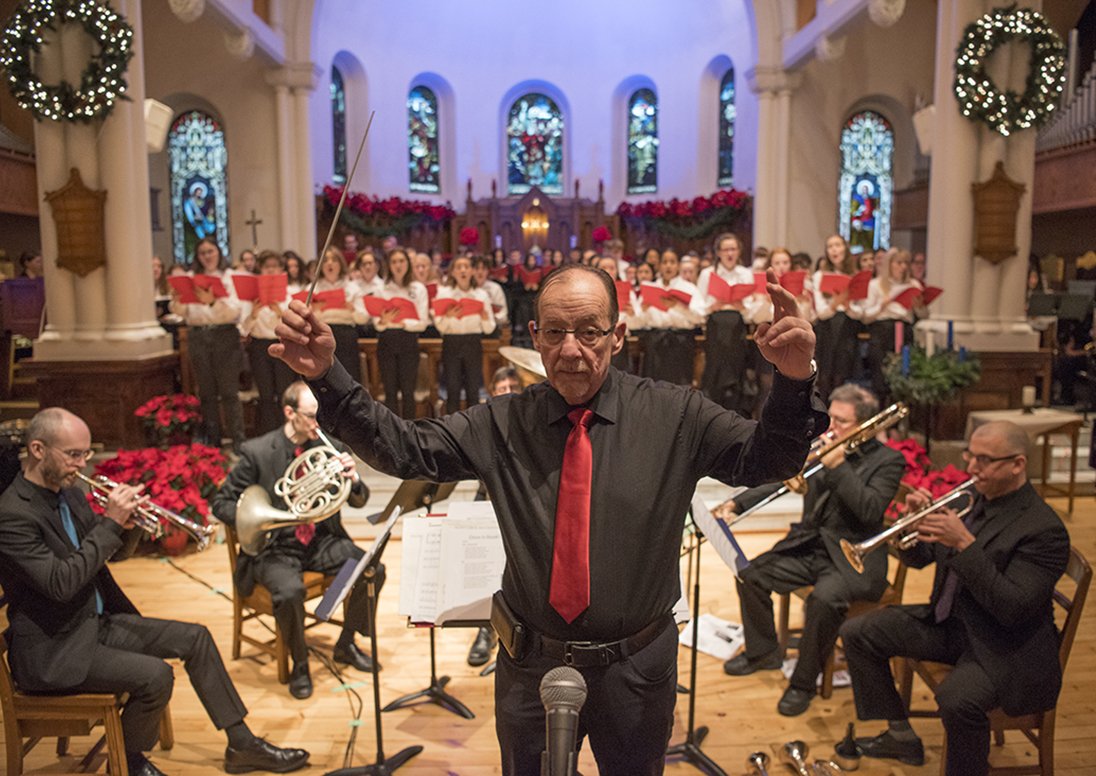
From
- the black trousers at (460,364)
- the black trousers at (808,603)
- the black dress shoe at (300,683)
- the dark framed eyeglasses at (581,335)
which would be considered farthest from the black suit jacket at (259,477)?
the black trousers at (460,364)

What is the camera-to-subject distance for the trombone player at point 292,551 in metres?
3.98

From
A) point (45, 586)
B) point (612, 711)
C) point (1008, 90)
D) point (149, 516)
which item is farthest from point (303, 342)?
point (1008, 90)

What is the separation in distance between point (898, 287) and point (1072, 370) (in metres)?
2.73

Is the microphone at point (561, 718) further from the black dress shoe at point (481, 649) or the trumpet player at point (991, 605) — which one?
the black dress shoe at point (481, 649)

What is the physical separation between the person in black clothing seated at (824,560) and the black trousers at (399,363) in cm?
372

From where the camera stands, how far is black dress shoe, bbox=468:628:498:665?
14.1ft

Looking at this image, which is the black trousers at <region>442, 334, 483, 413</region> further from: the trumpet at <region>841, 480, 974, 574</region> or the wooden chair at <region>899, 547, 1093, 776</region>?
the wooden chair at <region>899, 547, 1093, 776</region>

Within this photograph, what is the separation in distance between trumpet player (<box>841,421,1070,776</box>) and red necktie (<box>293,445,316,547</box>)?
2589mm

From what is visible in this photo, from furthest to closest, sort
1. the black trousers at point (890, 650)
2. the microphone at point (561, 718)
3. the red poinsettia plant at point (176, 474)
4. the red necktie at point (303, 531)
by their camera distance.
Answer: the red poinsettia plant at point (176, 474) → the red necktie at point (303, 531) → the black trousers at point (890, 650) → the microphone at point (561, 718)

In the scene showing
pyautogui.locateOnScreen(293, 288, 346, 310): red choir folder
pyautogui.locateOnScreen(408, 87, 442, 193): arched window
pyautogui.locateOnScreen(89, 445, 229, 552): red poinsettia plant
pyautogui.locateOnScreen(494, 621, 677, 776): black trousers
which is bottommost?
pyautogui.locateOnScreen(89, 445, 229, 552): red poinsettia plant

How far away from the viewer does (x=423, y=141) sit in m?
16.0

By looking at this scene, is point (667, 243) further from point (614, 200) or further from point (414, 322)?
point (414, 322)

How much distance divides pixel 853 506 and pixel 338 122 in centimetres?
1291

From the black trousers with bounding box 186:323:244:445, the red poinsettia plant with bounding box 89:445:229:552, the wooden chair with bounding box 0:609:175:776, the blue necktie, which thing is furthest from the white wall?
the wooden chair with bounding box 0:609:175:776
